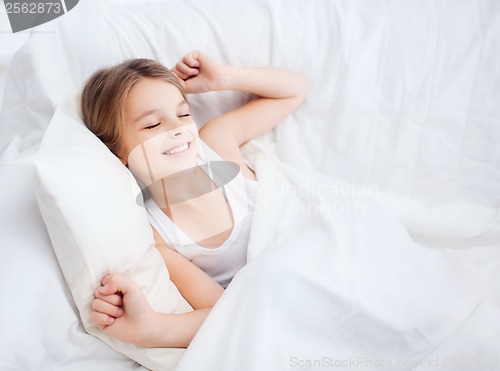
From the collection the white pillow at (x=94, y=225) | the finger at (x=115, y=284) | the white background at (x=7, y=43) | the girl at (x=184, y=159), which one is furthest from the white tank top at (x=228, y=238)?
the white background at (x=7, y=43)

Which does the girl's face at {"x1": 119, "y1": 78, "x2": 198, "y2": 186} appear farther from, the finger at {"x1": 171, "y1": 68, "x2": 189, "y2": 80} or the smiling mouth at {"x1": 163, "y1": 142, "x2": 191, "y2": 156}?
the finger at {"x1": 171, "y1": 68, "x2": 189, "y2": 80}

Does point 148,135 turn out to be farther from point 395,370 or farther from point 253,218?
point 395,370

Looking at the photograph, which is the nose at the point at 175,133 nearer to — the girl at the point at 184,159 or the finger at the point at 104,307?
the girl at the point at 184,159

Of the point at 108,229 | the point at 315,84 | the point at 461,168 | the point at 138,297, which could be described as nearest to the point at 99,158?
the point at 108,229

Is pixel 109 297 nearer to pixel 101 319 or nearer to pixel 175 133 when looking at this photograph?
pixel 101 319

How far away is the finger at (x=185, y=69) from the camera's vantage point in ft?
4.02

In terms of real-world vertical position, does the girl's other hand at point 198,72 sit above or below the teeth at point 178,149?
above

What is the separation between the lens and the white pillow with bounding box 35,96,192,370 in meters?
0.82

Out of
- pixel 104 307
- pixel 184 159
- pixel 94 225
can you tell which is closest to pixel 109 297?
pixel 104 307

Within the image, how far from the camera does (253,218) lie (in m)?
1.12

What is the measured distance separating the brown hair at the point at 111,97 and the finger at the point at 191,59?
0.38 ft

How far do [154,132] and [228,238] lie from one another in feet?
0.90

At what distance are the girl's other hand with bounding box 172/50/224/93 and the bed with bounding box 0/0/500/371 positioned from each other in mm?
81

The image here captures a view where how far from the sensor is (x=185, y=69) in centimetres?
122
